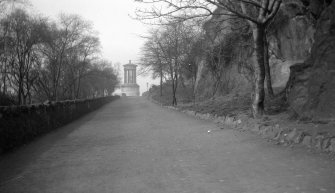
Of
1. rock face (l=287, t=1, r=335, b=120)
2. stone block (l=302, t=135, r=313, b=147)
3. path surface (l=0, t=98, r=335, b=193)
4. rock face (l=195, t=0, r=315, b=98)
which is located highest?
rock face (l=195, t=0, r=315, b=98)

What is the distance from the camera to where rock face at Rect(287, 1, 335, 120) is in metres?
11.0

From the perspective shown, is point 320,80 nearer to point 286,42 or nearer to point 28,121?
point 28,121

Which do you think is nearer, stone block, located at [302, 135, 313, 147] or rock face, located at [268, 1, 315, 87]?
stone block, located at [302, 135, 313, 147]

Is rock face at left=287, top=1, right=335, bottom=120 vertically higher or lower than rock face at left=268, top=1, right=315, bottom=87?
lower

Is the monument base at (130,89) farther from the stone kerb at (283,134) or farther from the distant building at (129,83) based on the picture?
the stone kerb at (283,134)

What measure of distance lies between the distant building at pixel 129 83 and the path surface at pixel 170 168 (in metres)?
130

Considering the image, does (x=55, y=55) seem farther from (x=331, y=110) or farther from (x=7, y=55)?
(x=331, y=110)

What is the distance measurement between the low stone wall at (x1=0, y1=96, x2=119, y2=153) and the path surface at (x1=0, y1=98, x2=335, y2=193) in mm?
604

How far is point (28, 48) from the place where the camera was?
126 feet

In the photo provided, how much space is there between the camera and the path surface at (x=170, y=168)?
21.0ft

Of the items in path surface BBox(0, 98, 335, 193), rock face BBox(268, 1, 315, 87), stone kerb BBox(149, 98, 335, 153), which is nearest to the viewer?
path surface BBox(0, 98, 335, 193)

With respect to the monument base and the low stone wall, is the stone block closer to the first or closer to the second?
the low stone wall

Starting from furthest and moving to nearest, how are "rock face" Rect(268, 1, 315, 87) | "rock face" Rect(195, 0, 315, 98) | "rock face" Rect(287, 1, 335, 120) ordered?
1. "rock face" Rect(268, 1, 315, 87)
2. "rock face" Rect(195, 0, 315, 98)
3. "rock face" Rect(287, 1, 335, 120)

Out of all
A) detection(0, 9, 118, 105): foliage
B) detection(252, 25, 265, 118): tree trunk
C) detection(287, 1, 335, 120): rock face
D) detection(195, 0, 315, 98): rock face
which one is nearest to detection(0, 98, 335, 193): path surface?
detection(287, 1, 335, 120): rock face
